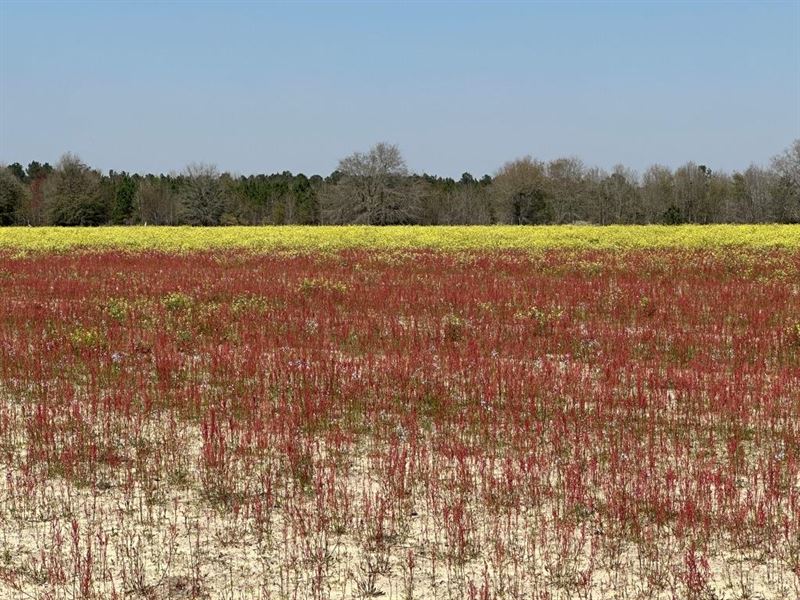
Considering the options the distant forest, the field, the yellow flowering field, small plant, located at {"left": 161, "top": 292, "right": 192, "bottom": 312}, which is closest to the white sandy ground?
the field

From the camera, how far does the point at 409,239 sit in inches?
1638

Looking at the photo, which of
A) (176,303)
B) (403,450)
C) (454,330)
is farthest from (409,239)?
(403,450)

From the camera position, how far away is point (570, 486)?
5.78m

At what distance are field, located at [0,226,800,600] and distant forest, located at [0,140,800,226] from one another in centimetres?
6281

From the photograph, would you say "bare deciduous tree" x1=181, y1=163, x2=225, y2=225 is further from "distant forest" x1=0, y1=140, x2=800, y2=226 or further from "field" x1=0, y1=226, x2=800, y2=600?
"field" x1=0, y1=226, x2=800, y2=600

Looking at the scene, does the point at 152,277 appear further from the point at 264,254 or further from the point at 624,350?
the point at 624,350

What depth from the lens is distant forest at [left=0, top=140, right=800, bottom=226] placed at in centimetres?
8169

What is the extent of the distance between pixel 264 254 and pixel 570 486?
2710cm

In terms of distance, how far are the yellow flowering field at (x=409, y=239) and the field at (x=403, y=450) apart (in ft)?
67.3

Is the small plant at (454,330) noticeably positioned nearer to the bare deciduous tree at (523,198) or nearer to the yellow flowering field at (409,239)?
the yellow flowering field at (409,239)

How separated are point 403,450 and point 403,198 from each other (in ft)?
270

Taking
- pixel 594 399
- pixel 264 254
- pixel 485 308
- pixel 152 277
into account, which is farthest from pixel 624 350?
pixel 264 254

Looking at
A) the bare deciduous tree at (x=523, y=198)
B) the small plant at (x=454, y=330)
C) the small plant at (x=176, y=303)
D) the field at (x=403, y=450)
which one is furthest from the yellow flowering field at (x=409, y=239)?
the bare deciduous tree at (x=523, y=198)

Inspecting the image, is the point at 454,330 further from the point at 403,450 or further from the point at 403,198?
the point at 403,198
